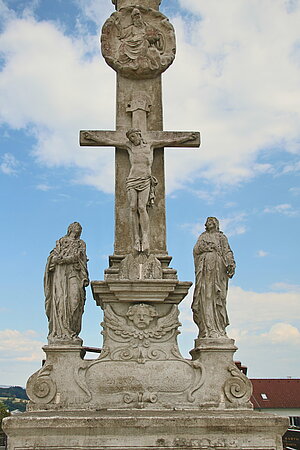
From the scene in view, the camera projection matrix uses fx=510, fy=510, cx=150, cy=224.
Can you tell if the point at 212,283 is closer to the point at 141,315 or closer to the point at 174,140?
the point at 141,315

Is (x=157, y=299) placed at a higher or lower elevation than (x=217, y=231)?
lower

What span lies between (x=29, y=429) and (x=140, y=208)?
141 inches

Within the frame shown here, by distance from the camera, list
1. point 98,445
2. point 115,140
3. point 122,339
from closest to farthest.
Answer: point 98,445, point 122,339, point 115,140

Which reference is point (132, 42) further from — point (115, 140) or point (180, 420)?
point (180, 420)

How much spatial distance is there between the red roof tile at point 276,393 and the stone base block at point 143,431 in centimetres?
2765

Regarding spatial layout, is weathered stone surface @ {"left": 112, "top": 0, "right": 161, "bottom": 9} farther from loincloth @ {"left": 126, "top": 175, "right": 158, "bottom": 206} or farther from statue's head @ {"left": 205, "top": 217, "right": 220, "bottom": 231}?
statue's head @ {"left": 205, "top": 217, "right": 220, "bottom": 231}

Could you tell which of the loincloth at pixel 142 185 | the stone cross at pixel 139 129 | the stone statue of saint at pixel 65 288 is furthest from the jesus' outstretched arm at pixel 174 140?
the stone statue of saint at pixel 65 288

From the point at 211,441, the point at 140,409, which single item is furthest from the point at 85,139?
the point at 211,441

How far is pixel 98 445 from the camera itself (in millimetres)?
6492

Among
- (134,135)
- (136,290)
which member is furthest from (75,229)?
(134,135)

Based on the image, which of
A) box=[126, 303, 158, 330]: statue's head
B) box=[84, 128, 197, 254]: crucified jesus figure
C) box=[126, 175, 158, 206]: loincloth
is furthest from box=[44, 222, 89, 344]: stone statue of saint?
box=[126, 175, 158, 206]: loincloth

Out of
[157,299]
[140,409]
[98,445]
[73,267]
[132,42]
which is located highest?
[132,42]

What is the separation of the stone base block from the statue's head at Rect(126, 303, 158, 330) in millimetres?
1376

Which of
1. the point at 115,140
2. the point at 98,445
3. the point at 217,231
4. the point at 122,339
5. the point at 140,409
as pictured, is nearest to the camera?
the point at 98,445
